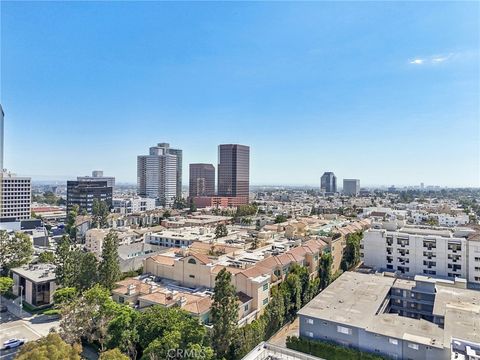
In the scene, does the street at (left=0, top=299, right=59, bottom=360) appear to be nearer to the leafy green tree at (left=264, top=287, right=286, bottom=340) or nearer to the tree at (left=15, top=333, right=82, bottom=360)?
the tree at (left=15, top=333, right=82, bottom=360)

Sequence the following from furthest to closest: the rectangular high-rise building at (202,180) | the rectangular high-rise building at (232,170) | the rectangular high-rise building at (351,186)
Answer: the rectangular high-rise building at (351,186), the rectangular high-rise building at (202,180), the rectangular high-rise building at (232,170)

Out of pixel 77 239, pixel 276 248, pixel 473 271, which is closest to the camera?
pixel 473 271

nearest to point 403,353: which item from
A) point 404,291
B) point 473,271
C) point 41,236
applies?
point 404,291

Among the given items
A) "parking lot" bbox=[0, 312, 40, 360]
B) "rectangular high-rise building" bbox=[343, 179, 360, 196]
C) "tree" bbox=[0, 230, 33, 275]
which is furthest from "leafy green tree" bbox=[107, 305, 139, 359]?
"rectangular high-rise building" bbox=[343, 179, 360, 196]

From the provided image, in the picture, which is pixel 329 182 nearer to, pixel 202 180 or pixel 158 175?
pixel 202 180

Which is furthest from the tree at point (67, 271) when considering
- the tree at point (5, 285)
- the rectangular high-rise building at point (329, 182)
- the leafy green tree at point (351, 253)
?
the rectangular high-rise building at point (329, 182)

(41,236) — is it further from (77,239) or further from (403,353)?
(403,353)

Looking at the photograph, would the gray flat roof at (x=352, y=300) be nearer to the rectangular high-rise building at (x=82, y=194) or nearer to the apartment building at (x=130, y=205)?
the rectangular high-rise building at (x=82, y=194)

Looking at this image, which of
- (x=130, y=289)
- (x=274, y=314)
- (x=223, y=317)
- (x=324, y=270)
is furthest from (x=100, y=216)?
(x=223, y=317)
